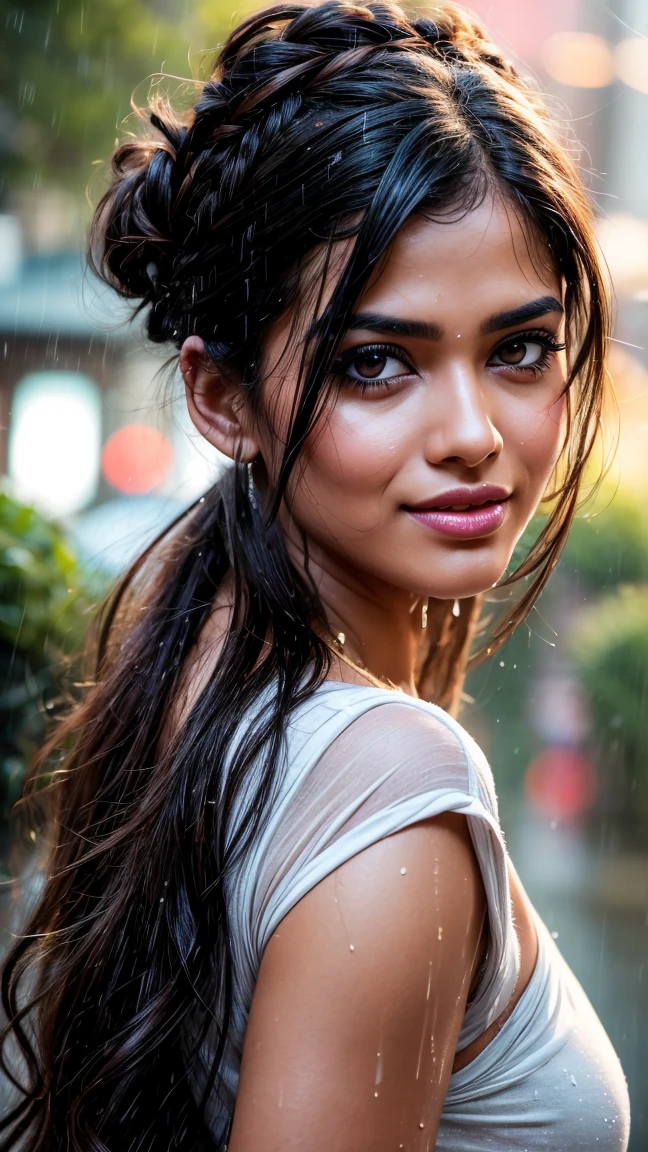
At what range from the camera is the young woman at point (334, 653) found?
4.04 feet

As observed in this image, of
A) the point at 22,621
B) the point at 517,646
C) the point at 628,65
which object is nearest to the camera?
the point at 22,621

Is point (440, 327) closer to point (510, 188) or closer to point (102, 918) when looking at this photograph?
point (510, 188)

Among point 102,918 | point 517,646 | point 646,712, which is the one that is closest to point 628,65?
point 517,646

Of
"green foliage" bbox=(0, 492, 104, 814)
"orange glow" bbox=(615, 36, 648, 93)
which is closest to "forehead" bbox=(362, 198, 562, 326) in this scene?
Answer: "green foliage" bbox=(0, 492, 104, 814)

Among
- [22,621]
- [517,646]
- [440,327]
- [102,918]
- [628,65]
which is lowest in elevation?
[517,646]

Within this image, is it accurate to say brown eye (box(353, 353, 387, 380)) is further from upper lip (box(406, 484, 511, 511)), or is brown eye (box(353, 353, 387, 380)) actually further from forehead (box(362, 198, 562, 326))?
upper lip (box(406, 484, 511, 511))

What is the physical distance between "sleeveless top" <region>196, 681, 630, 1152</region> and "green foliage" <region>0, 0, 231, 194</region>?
6.62 meters

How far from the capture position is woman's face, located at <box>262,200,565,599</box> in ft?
4.61

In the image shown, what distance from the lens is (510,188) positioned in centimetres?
148

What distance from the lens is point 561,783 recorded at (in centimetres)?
706

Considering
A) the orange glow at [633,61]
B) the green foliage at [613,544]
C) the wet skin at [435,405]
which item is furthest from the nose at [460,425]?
the orange glow at [633,61]

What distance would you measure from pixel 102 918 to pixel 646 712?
4529 mm

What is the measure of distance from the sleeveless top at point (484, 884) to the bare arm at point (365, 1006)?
4 cm

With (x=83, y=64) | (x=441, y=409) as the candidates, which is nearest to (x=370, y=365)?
(x=441, y=409)
